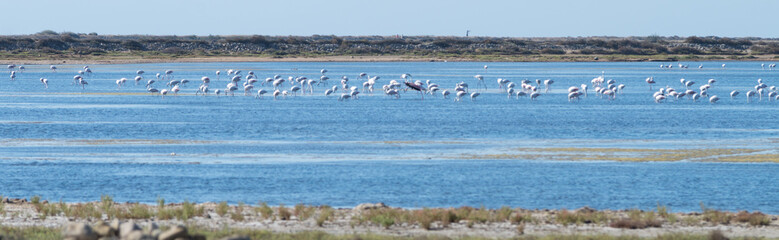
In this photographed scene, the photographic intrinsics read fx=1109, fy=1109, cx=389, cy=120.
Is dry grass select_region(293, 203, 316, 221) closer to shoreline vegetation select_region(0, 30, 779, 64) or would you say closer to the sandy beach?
the sandy beach

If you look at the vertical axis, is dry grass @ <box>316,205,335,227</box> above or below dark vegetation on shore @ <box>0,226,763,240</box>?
below

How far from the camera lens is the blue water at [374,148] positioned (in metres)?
22.4

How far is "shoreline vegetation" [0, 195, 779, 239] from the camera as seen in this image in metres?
15.1

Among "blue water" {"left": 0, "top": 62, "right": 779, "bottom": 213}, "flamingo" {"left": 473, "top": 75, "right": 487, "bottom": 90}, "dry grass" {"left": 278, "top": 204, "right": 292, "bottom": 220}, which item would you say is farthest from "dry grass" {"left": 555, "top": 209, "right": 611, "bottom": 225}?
"flamingo" {"left": 473, "top": 75, "right": 487, "bottom": 90}

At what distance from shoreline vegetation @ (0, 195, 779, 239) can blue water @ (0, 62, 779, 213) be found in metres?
3.41

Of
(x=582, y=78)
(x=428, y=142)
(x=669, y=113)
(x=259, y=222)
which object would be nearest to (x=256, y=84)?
(x=582, y=78)

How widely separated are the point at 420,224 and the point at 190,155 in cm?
1436

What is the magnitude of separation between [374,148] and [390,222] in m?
15.3

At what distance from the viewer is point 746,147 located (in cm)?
3078

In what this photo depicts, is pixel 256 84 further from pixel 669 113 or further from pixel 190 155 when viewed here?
pixel 190 155

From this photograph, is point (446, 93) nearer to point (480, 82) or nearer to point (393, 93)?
point (393, 93)

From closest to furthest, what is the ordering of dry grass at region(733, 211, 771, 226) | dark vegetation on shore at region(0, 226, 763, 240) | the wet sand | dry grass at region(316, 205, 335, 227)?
dark vegetation on shore at region(0, 226, 763, 240) → the wet sand → dry grass at region(316, 205, 335, 227) → dry grass at region(733, 211, 771, 226)

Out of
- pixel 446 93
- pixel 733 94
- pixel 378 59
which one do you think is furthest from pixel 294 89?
pixel 378 59

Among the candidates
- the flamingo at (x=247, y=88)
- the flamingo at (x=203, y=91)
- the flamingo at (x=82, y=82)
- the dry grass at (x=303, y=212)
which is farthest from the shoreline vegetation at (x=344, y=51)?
the dry grass at (x=303, y=212)
